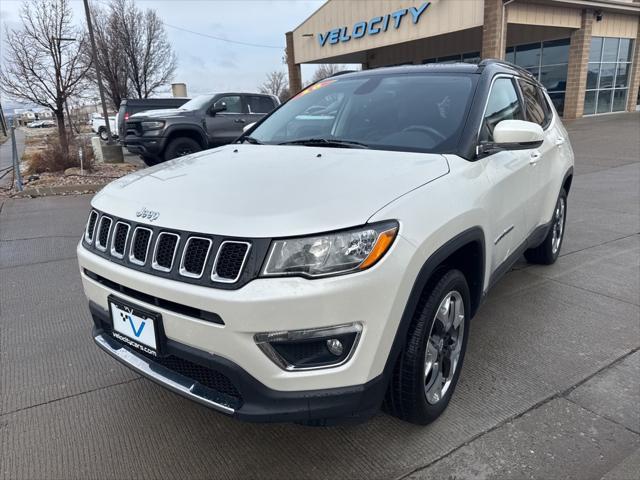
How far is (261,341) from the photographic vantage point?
179cm

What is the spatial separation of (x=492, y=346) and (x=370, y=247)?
1798 millimetres

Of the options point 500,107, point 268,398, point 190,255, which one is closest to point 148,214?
point 190,255

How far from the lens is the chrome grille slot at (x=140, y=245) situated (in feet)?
6.75

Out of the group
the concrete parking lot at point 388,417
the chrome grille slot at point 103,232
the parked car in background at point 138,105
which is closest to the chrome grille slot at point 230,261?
the chrome grille slot at point 103,232

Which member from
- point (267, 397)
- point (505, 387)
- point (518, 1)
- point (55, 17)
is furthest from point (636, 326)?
point (518, 1)

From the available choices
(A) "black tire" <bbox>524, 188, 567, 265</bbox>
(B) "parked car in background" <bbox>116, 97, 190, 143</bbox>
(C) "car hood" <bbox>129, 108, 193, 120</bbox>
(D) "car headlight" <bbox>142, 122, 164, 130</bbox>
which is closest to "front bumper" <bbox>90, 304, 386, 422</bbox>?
(A) "black tire" <bbox>524, 188, 567, 265</bbox>

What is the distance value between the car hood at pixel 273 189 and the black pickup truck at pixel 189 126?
782 centimetres

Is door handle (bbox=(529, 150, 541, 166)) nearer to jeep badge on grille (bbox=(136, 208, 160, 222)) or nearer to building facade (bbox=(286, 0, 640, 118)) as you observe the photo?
jeep badge on grille (bbox=(136, 208, 160, 222))

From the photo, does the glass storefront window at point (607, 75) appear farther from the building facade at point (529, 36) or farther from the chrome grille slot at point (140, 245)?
the chrome grille slot at point (140, 245)

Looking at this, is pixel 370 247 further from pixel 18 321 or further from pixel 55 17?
pixel 55 17

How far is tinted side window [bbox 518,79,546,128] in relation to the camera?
12.5 ft

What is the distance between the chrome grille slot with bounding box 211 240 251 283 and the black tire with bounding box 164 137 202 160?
8.90 meters

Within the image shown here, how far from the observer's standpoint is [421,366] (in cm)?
215

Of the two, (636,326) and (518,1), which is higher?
(518,1)
